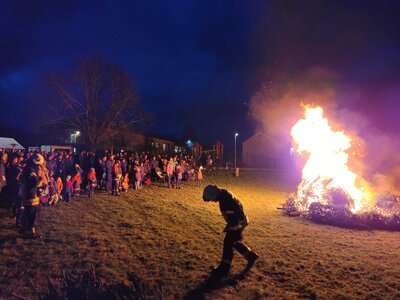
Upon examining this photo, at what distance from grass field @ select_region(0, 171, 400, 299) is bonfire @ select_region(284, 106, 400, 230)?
725mm

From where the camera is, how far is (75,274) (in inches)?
248

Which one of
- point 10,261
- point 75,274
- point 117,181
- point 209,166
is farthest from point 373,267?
point 209,166

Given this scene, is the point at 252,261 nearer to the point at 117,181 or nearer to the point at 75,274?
the point at 75,274

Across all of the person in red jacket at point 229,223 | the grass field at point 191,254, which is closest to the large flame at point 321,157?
the grass field at point 191,254

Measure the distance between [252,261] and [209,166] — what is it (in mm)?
24381

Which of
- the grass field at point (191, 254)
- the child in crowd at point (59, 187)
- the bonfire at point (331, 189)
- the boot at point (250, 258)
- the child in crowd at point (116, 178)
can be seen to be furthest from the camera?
the child in crowd at point (116, 178)

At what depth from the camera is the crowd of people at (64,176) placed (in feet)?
27.3

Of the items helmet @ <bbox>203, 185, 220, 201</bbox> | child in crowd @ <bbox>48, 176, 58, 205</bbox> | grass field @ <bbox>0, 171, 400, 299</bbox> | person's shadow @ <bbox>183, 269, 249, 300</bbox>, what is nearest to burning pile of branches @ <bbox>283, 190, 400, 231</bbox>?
grass field @ <bbox>0, 171, 400, 299</bbox>

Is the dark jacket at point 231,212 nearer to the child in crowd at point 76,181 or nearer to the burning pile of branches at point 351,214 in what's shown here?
the burning pile of branches at point 351,214

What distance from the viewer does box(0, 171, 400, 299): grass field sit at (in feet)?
19.4

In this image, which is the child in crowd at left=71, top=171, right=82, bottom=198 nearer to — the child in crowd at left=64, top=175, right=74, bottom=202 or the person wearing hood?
the child in crowd at left=64, top=175, right=74, bottom=202

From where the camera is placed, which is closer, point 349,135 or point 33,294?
point 33,294

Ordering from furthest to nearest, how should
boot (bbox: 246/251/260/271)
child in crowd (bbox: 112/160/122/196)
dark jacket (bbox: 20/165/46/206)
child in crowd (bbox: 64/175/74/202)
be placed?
child in crowd (bbox: 112/160/122/196)
child in crowd (bbox: 64/175/74/202)
dark jacket (bbox: 20/165/46/206)
boot (bbox: 246/251/260/271)

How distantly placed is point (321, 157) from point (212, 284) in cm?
1115
